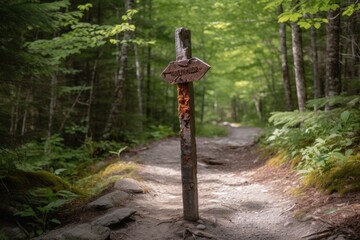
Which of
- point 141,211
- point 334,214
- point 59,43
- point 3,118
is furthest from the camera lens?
point 59,43

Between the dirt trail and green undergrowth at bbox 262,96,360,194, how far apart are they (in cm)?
71

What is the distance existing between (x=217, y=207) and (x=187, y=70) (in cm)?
268

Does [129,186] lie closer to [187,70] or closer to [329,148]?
[187,70]

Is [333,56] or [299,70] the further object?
[299,70]

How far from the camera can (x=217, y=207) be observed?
6.05 metres

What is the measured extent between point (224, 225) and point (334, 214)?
1.64m

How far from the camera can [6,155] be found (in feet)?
20.1

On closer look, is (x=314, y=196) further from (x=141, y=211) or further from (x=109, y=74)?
(x=109, y=74)

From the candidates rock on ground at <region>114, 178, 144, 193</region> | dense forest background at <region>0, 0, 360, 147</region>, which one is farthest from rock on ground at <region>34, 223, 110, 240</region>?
dense forest background at <region>0, 0, 360, 147</region>

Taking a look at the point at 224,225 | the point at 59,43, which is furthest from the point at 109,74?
the point at 224,225

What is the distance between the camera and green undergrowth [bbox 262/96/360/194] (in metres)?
5.46

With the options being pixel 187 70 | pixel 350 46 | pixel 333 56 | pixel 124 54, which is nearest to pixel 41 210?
pixel 187 70

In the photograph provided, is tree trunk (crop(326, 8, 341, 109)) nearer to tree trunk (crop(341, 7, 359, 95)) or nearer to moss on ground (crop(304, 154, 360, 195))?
tree trunk (crop(341, 7, 359, 95))

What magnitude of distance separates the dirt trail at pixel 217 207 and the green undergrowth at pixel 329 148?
710mm
